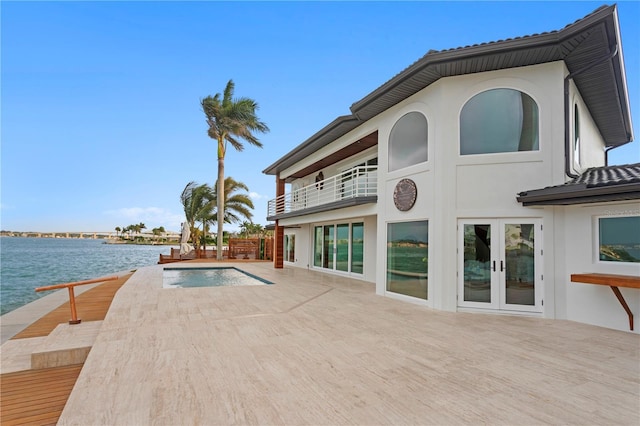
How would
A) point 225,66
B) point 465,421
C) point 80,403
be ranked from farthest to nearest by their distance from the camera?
1. point 225,66
2. point 80,403
3. point 465,421

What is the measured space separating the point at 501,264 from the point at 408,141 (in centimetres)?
410

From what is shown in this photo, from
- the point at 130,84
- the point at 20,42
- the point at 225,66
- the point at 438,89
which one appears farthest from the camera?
the point at 225,66

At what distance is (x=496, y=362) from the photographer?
4.29 m

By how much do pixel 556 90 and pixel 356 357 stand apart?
24.6ft

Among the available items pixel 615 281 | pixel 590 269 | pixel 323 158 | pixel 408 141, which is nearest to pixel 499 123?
pixel 408 141

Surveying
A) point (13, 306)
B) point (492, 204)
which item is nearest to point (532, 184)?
point (492, 204)

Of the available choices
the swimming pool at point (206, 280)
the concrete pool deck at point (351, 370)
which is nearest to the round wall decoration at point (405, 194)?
the concrete pool deck at point (351, 370)

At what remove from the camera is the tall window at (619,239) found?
6.10 m

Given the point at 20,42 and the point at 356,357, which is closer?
the point at 356,357

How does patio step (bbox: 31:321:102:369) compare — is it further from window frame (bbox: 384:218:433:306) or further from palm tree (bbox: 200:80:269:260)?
palm tree (bbox: 200:80:269:260)

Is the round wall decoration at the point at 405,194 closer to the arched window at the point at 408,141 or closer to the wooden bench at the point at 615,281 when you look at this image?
the arched window at the point at 408,141

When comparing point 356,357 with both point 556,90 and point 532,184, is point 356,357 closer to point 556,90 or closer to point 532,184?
point 532,184

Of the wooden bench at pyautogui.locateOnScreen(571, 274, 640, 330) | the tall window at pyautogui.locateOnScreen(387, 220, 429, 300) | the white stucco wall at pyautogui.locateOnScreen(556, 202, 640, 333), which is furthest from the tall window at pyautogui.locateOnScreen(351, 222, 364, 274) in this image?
the wooden bench at pyautogui.locateOnScreen(571, 274, 640, 330)

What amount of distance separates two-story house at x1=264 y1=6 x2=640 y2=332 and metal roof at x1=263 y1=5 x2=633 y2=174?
0.03m
